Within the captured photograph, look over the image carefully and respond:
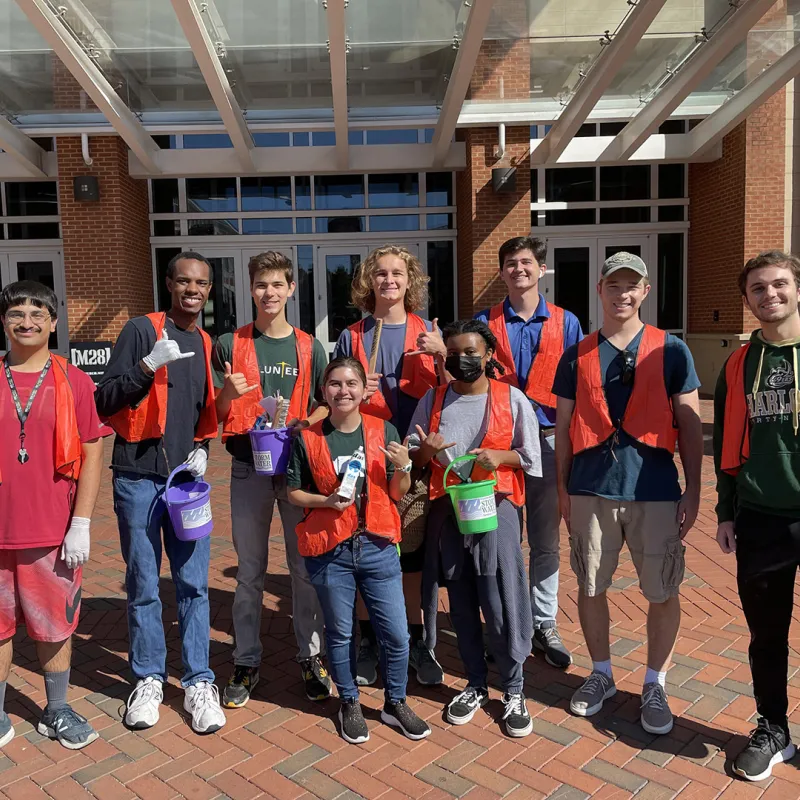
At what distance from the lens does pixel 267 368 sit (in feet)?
11.1

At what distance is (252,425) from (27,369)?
3.23ft

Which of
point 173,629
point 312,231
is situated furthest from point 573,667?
point 312,231

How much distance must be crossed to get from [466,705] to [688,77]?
906 cm

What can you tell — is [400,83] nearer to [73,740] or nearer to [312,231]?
[312,231]

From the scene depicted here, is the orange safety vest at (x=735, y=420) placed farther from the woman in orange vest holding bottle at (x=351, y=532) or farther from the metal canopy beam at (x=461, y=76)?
the metal canopy beam at (x=461, y=76)

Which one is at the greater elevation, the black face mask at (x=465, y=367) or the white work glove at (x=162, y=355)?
the white work glove at (x=162, y=355)

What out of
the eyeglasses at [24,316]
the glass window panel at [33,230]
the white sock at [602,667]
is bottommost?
the white sock at [602,667]

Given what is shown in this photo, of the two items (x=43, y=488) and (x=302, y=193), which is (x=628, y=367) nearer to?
(x=43, y=488)

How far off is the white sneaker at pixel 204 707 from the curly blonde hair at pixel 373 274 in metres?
1.99

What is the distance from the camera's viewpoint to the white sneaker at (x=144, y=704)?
3.23 meters

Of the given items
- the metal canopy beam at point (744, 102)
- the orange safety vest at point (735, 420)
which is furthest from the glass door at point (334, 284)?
the orange safety vest at point (735, 420)

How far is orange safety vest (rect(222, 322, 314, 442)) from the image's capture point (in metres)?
3.32

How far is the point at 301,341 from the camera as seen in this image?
11.5 ft

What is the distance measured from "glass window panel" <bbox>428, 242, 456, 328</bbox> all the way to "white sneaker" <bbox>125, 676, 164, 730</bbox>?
10924 millimetres
